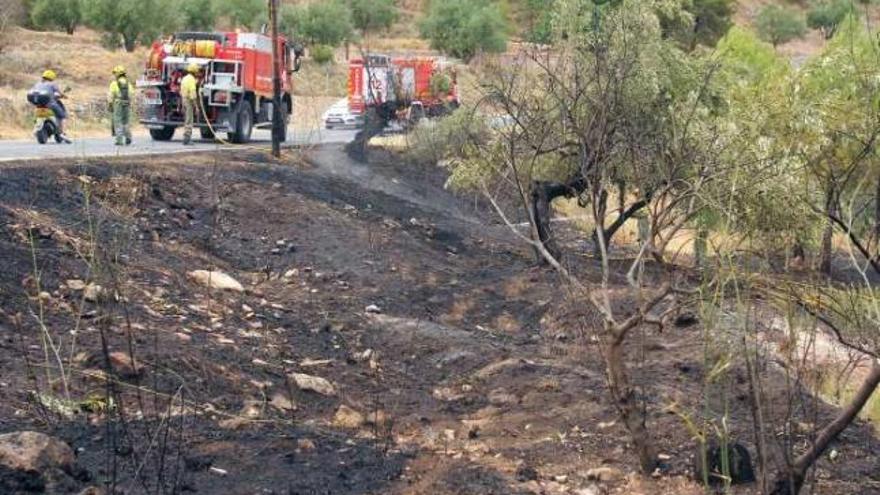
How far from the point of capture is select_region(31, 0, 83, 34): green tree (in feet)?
230

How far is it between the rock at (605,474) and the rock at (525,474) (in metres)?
0.38

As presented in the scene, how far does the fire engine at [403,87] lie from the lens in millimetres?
35688

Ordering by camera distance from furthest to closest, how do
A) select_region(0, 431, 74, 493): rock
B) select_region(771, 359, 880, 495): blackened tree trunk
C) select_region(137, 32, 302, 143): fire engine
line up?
select_region(137, 32, 302, 143): fire engine → select_region(771, 359, 880, 495): blackened tree trunk → select_region(0, 431, 74, 493): rock

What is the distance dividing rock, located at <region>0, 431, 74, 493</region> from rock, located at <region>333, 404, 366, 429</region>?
282 centimetres

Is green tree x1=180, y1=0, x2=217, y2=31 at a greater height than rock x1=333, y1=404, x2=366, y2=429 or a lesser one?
lesser

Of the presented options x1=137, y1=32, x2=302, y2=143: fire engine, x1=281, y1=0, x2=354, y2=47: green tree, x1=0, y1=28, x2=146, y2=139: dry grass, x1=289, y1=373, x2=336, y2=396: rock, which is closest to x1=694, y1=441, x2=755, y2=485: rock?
x1=289, y1=373, x2=336, y2=396: rock

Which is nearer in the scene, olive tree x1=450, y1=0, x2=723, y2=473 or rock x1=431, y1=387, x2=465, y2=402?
olive tree x1=450, y1=0, x2=723, y2=473

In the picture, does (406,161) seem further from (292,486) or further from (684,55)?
(292,486)

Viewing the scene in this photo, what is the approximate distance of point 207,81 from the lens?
3030 centimetres

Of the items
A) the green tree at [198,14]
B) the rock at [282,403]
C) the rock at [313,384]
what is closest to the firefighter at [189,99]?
the rock at [313,384]

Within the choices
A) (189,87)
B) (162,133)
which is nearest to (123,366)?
(189,87)

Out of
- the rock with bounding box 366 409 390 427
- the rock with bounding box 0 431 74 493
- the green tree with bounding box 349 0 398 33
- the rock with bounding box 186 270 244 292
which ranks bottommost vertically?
the green tree with bounding box 349 0 398 33

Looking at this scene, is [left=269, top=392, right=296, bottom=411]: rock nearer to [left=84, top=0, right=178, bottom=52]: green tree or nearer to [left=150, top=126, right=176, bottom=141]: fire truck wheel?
[left=150, top=126, right=176, bottom=141]: fire truck wheel

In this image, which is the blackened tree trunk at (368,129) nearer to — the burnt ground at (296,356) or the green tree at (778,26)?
the burnt ground at (296,356)
